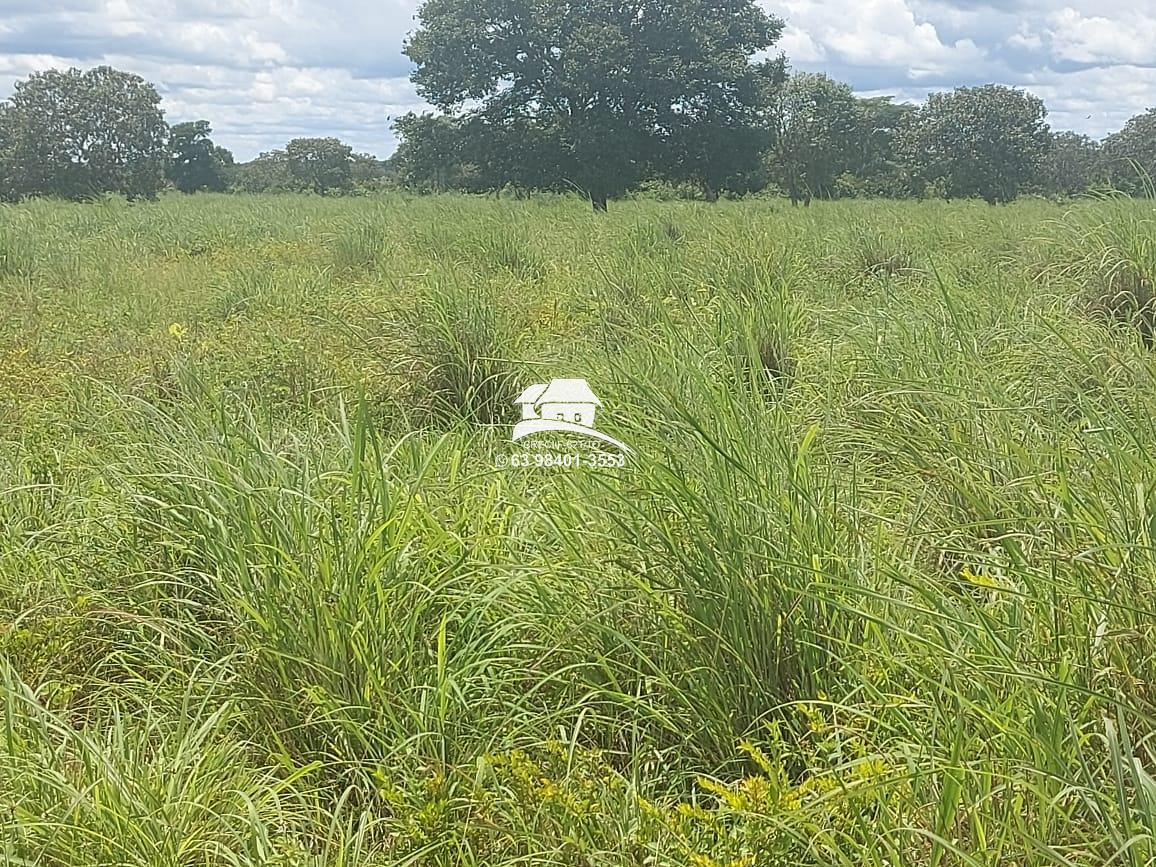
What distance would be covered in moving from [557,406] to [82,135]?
115 feet

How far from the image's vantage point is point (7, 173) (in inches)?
1195

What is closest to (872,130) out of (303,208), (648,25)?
(648,25)

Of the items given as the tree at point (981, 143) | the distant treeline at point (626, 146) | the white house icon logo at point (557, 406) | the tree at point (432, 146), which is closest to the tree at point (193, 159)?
the distant treeline at point (626, 146)

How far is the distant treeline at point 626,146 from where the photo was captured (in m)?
18.8

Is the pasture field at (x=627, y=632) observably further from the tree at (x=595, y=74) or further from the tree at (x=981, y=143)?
the tree at (x=981, y=143)

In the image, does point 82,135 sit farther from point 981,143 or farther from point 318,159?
point 981,143

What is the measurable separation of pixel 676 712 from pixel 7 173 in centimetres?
3557

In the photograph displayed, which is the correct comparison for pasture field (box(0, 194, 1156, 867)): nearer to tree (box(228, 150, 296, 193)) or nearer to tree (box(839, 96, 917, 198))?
tree (box(839, 96, 917, 198))

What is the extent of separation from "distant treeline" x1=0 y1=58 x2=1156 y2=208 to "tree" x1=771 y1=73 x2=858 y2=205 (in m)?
0.05

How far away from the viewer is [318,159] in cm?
4225

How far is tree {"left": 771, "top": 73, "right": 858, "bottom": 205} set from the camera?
2311 centimetres

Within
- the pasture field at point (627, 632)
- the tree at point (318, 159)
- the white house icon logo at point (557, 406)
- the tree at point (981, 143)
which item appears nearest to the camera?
the pasture field at point (627, 632)

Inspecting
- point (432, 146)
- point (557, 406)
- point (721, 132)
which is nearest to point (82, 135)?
point (432, 146)

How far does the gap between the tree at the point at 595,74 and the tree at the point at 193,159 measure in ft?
65.4
